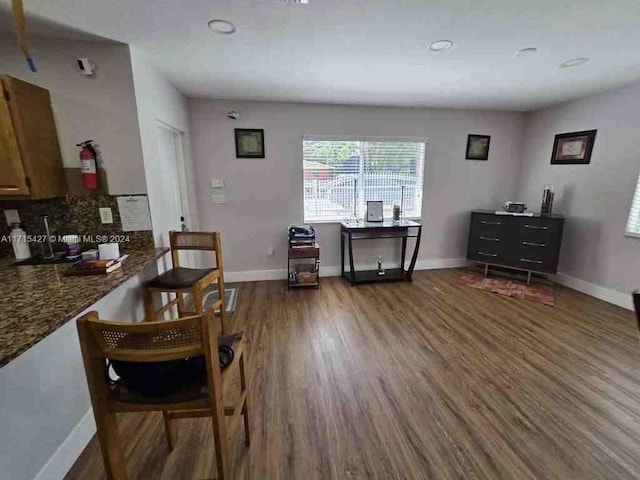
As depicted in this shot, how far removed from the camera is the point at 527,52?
7.16ft

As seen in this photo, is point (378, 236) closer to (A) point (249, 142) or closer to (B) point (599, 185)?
(A) point (249, 142)

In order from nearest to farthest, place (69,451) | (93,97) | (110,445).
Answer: (110,445)
(69,451)
(93,97)

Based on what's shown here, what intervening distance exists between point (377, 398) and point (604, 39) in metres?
2.95

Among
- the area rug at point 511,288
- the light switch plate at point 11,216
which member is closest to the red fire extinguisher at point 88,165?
the light switch plate at point 11,216

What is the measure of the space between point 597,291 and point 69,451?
16.6 feet

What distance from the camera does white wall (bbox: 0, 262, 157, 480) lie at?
1.18 metres

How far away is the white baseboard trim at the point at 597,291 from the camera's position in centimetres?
314

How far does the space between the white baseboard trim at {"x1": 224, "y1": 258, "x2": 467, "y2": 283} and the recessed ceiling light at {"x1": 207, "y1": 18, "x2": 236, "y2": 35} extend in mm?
2797

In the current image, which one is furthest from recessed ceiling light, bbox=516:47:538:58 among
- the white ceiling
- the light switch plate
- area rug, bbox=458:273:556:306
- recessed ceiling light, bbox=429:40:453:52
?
the light switch plate

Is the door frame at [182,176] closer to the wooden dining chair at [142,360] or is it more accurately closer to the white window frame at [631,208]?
the wooden dining chair at [142,360]

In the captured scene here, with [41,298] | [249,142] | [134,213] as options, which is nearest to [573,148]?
[249,142]

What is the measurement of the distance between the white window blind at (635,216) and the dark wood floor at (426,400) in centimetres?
88

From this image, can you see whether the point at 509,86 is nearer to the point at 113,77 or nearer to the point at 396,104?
the point at 396,104

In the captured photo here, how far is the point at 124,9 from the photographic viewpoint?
62.2 inches
